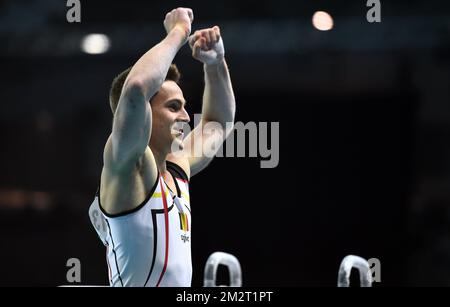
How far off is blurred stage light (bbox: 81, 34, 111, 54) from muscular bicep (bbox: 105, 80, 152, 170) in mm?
4337

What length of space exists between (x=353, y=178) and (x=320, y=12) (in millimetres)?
1501

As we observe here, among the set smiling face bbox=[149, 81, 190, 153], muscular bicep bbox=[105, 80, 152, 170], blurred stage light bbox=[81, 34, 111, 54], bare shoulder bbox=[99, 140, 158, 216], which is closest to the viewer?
muscular bicep bbox=[105, 80, 152, 170]

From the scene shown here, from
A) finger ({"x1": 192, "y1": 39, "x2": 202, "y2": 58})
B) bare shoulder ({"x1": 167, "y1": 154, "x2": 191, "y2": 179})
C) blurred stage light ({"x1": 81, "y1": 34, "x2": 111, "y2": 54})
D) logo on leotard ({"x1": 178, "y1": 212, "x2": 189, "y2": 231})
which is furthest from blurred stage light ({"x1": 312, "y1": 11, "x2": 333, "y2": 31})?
logo on leotard ({"x1": 178, "y1": 212, "x2": 189, "y2": 231})

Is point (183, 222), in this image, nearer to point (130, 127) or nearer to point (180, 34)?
point (130, 127)

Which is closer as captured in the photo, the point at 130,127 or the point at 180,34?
the point at 130,127

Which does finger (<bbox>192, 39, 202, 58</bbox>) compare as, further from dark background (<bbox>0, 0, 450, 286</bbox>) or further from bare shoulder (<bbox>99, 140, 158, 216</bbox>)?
dark background (<bbox>0, 0, 450, 286</bbox>)

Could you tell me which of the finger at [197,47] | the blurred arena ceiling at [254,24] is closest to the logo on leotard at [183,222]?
the finger at [197,47]

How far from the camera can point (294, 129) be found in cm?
673

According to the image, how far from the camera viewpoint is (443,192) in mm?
6977

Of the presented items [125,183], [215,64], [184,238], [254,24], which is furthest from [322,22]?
[125,183]

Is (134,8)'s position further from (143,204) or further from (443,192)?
(143,204)

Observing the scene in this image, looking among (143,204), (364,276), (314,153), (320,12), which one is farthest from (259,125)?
(143,204)

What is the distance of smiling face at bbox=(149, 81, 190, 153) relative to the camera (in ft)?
9.53

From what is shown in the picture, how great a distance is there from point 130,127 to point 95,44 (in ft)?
14.8
